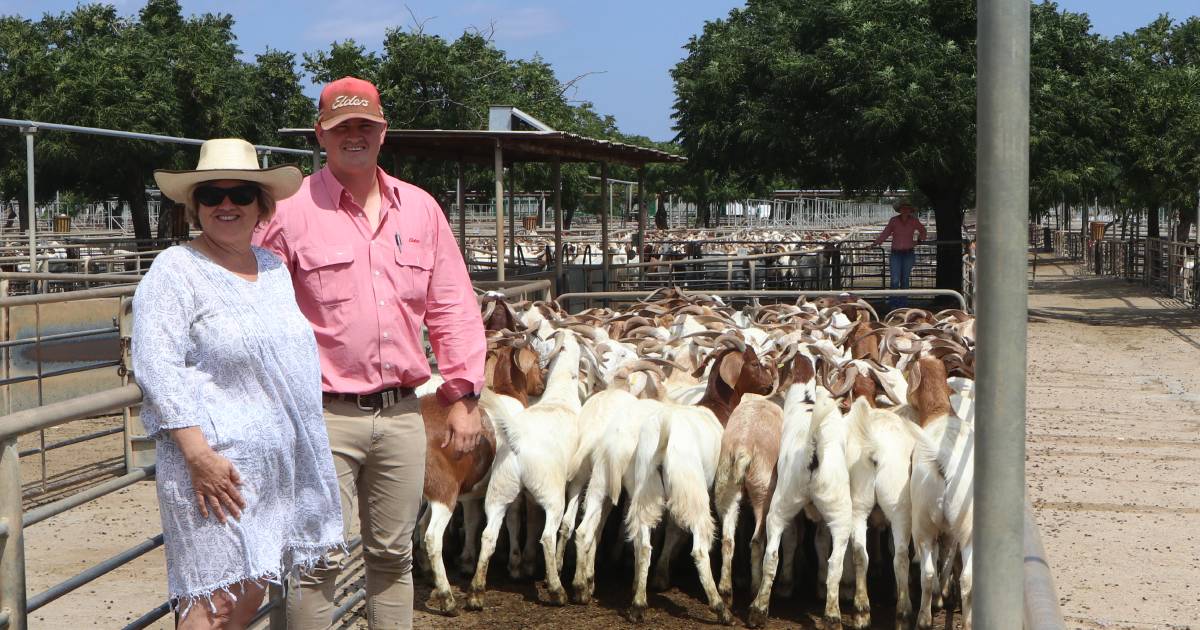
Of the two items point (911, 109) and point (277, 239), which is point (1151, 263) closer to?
point (911, 109)

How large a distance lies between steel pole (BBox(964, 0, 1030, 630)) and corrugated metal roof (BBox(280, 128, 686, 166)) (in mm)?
10881

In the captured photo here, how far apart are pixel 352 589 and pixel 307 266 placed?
2.58m

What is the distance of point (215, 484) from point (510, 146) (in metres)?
12.5

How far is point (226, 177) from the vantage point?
3.21m

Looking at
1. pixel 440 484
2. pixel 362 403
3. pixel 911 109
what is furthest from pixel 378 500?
pixel 911 109

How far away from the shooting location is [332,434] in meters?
3.72

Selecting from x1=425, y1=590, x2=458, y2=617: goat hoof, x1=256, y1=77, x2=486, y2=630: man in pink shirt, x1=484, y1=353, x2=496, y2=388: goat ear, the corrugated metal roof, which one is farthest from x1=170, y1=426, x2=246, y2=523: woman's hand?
the corrugated metal roof

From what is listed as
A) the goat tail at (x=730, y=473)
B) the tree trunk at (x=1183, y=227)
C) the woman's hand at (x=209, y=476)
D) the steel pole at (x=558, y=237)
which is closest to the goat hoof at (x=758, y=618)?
the goat tail at (x=730, y=473)

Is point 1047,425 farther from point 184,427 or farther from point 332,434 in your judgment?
point 184,427

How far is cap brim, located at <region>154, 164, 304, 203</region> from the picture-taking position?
3197mm

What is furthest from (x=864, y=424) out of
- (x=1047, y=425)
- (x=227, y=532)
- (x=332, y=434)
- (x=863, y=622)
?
(x=1047, y=425)

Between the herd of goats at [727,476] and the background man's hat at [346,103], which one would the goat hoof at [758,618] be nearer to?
the herd of goats at [727,476]

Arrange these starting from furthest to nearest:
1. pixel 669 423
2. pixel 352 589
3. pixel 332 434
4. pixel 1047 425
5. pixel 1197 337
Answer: pixel 1197 337 → pixel 1047 425 → pixel 669 423 → pixel 352 589 → pixel 332 434

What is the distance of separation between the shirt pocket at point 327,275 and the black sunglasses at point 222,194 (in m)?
0.48
